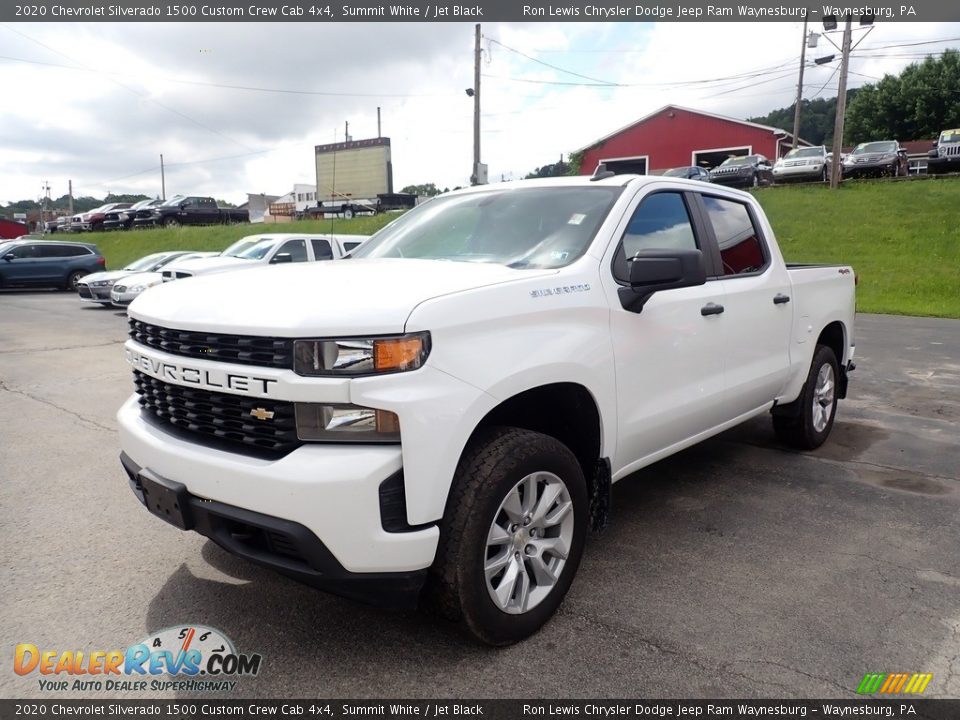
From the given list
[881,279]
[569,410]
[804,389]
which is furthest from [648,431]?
[881,279]

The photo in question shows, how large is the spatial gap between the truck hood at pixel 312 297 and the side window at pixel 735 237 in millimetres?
1693

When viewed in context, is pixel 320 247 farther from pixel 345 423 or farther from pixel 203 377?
pixel 345 423

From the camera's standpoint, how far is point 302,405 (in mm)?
2307

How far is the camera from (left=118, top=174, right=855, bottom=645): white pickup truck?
227cm

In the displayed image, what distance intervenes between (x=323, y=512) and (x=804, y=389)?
393 cm

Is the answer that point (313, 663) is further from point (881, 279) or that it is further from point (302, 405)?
point (881, 279)

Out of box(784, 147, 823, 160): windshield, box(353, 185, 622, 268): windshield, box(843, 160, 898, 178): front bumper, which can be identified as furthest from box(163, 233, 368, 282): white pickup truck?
box(843, 160, 898, 178): front bumper

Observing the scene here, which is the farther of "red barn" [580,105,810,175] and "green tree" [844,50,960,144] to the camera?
"green tree" [844,50,960,144]

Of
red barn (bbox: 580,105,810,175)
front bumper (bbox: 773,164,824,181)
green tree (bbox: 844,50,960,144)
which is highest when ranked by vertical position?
green tree (bbox: 844,50,960,144)

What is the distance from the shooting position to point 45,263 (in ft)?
72.0

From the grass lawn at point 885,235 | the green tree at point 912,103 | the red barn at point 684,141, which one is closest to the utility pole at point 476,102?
the grass lawn at point 885,235

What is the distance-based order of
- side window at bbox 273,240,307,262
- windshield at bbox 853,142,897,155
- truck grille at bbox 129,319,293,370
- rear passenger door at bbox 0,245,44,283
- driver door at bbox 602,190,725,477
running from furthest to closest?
windshield at bbox 853,142,897,155, rear passenger door at bbox 0,245,44,283, side window at bbox 273,240,307,262, driver door at bbox 602,190,725,477, truck grille at bbox 129,319,293,370

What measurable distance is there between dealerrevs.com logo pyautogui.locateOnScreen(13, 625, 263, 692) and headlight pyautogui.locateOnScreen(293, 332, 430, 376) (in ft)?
3.89

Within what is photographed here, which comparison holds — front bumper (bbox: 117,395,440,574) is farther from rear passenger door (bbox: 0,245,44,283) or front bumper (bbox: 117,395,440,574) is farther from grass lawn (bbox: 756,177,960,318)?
rear passenger door (bbox: 0,245,44,283)
